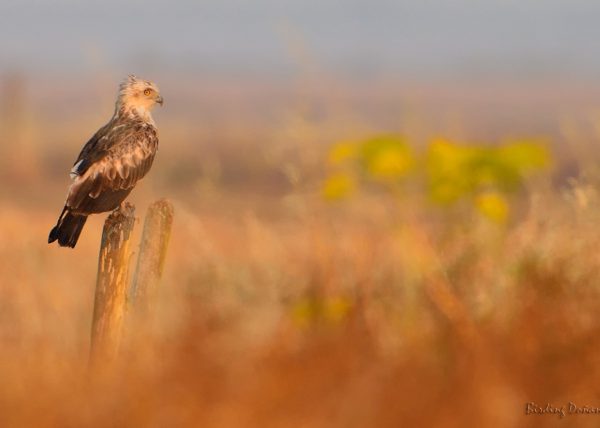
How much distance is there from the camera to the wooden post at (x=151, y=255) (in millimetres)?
6547

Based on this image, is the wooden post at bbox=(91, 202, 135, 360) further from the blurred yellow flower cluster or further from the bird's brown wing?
the bird's brown wing

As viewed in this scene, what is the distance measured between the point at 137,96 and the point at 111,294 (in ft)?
11.5

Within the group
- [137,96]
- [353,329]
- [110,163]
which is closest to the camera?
[353,329]

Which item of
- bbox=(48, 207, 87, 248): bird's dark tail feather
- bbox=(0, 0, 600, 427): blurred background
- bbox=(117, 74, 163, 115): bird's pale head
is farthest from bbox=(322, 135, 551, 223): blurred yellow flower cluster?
bbox=(117, 74, 163, 115): bird's pale head

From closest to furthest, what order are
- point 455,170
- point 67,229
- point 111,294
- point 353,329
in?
point 353,329 < point 111,294 < point 455,170 < point 67,229

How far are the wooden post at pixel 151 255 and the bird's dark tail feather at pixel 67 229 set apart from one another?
1.74m

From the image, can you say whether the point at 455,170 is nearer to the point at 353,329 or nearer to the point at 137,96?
the point at 353,329

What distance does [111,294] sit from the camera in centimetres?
657

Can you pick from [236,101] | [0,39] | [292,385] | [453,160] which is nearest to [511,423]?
[292,385]

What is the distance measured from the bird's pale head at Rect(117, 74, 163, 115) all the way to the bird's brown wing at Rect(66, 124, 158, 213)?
38cm

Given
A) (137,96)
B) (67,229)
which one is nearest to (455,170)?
(67,229)

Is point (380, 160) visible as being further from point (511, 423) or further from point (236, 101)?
point (236, 101)

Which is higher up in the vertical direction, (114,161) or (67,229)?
(114,161)

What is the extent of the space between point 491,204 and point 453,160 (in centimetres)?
31
